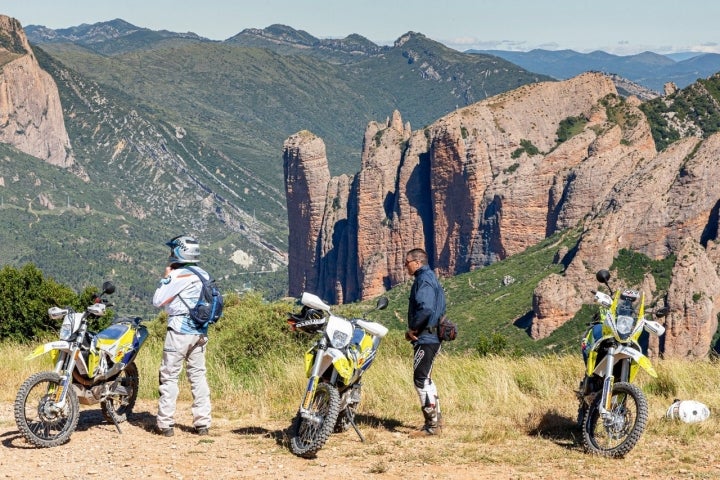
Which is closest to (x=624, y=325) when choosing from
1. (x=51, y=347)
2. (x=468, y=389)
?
(x=468, y=389)

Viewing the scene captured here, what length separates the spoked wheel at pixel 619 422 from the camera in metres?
11.8

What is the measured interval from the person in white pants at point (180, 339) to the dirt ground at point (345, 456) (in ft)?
1.15

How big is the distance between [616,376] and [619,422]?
76 centimetres

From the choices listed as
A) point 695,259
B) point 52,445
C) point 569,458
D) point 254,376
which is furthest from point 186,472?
point 695,259

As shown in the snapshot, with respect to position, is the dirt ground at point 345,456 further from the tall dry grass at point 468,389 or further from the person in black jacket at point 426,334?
the tall dry grass at point 468,389

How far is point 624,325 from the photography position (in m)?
12.3

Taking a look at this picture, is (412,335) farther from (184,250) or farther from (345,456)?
(184,250)

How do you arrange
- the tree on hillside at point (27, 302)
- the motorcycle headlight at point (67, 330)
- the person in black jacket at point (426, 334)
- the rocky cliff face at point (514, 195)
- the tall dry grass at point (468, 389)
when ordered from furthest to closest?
1. the rocky cliff face at point (514, 195)
2. the tree on hillside at point (27, 302)
3. the tall dry grass at point (468, 389)
4. the person in black jacket at point (426, 334)
5. the motorcycle headlight at point (67, 330)

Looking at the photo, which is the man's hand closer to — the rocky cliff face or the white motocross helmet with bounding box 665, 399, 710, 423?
the white motocross helmet with bounding box 665, 399, 710, 423

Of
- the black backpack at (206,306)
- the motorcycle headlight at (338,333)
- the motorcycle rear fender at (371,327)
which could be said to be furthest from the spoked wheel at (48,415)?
the motorcycle rear fender at (371,327)

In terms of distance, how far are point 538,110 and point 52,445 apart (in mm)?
141820

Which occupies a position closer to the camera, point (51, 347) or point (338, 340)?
point (338, 340)

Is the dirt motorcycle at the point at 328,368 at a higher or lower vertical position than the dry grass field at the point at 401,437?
higher

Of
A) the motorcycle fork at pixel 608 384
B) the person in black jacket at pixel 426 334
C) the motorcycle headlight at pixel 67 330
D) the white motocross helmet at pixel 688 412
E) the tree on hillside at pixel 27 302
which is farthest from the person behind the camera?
the tree on hillside at pixel 27 302
